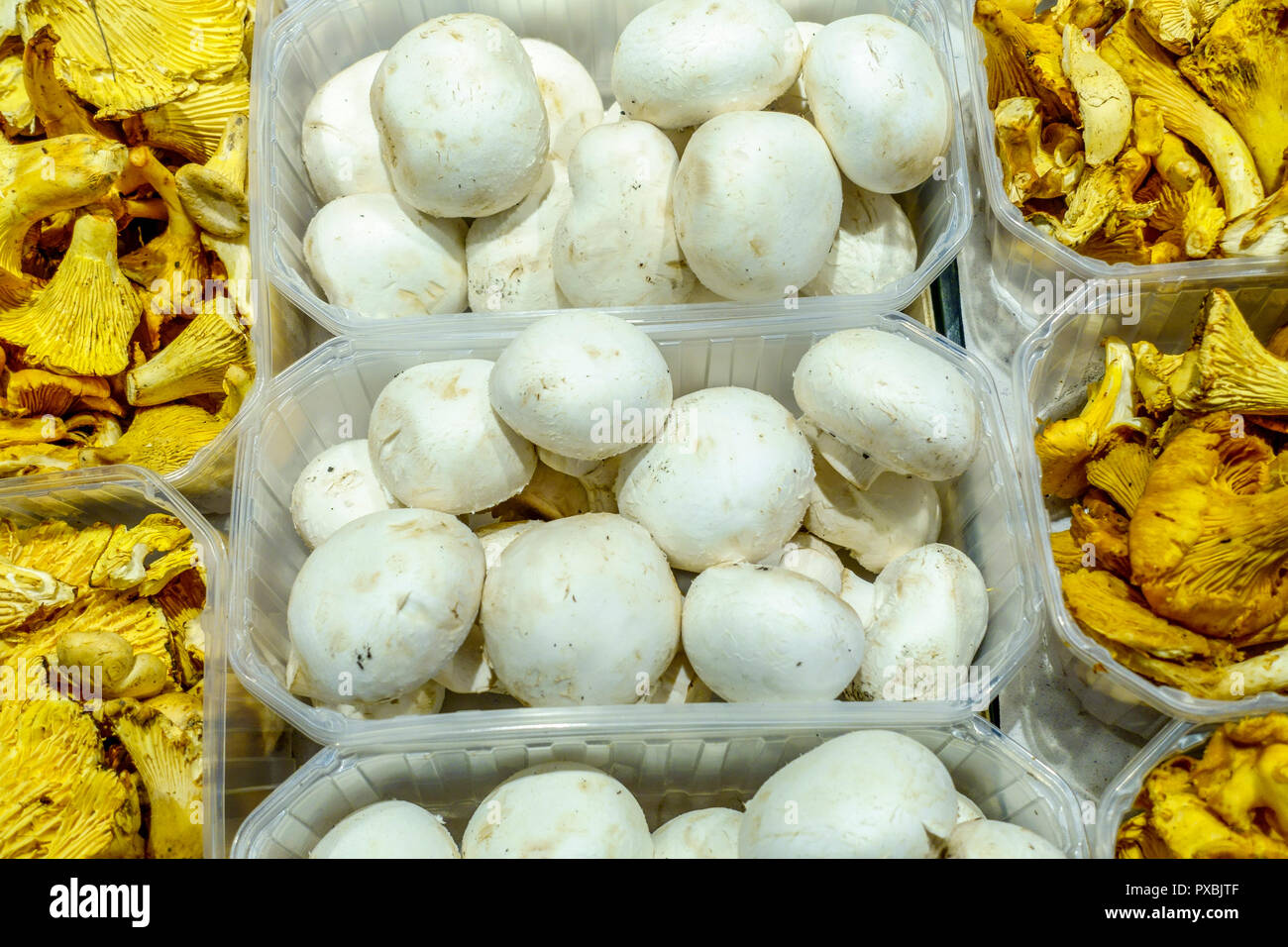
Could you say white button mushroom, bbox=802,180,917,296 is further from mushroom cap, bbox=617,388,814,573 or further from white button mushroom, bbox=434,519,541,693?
white button mushroom, bbox=434,519,541,693

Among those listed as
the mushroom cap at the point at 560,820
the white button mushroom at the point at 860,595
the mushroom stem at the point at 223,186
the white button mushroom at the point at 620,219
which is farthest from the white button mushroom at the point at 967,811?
the mushroom stem at the point at 223,186

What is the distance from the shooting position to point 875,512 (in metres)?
1.37

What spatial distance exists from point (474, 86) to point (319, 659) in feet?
2.76

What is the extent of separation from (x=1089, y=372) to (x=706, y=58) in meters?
0.83

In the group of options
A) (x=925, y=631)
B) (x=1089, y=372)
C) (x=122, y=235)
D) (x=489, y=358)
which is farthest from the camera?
(x=122, y=235)

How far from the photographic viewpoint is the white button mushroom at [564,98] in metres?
1.58

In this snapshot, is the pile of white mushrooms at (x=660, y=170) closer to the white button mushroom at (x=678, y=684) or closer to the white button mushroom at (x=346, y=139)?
the white button mushroom at (x=346, y=139)

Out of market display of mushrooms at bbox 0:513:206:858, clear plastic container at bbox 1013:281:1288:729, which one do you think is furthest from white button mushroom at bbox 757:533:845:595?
market display of mushrooms at bbox 0:513:206:858

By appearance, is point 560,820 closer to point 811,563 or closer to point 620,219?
point 811,563

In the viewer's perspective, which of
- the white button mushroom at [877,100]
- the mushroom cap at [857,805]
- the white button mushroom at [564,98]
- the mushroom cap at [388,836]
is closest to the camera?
the mushroom cap at [857,805]

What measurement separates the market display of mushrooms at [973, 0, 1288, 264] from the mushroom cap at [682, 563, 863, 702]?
2.79 feet

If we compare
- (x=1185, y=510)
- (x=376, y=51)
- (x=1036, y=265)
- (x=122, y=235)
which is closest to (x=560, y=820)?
(x=1185, y=510)

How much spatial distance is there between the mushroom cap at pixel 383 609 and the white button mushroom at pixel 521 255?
465mm

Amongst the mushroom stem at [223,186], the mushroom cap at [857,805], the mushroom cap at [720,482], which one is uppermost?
the mushroom stem at [223,186]
